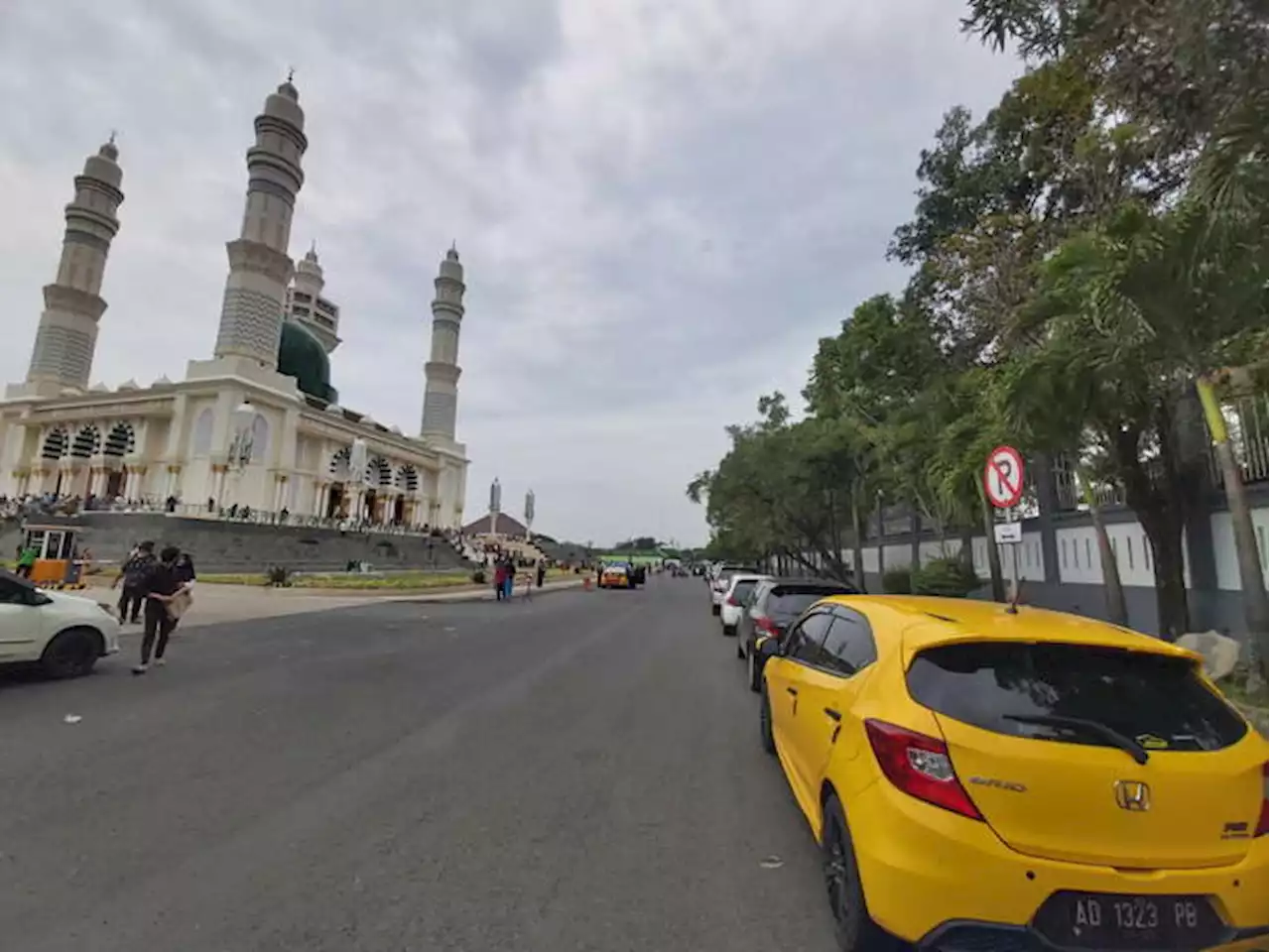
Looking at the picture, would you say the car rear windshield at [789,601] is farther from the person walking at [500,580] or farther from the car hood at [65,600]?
the person walking at [500,580]

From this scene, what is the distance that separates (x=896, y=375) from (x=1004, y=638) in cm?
1871

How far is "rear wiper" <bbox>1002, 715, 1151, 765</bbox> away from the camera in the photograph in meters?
2.69

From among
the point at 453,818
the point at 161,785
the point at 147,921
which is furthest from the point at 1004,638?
the point at 161,785

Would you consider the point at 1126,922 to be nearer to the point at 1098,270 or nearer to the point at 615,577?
the point at 1098,270

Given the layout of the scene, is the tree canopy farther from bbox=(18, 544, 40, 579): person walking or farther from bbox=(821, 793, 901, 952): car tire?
bbox=(18, 544, 40, 579): person walking

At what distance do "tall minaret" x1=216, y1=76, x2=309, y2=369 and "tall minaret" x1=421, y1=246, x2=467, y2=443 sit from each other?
23.6 metres

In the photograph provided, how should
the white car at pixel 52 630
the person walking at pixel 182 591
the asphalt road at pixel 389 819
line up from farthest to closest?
the person walking at pixel 182 591
the white car at pixel 52 630
the asphalt road at pixel 389 819

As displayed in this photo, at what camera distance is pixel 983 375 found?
13.9 meters

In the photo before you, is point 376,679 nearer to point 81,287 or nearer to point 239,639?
point 239,639

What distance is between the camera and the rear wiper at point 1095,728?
2686 mm

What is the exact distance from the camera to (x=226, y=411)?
5394cm

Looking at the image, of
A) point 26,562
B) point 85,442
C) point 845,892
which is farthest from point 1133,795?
point 85,442

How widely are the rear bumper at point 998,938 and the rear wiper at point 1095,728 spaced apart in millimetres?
629

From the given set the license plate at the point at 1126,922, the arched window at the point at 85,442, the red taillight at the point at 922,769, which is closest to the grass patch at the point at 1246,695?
the license plate at the point at 1126,922
